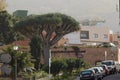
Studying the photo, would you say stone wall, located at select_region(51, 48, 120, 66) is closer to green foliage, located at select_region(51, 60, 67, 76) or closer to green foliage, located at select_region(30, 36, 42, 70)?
green foliage, located at select_region(30, 36, 42, 70)

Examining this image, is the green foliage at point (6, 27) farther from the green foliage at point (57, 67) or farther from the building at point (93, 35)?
the building at point (93, 35)

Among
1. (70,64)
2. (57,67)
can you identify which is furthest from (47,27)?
(57,67)

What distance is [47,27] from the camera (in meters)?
69.8

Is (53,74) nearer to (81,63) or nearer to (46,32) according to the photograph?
(81,63)

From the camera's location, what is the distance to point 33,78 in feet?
116

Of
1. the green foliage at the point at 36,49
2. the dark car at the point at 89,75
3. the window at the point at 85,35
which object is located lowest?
the dark car at the point at 89,75

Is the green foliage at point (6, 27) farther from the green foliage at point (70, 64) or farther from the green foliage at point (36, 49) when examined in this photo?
the green foliage at point (70, 64)

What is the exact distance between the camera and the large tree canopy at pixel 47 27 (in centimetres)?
6956

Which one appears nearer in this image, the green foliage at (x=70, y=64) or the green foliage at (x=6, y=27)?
the green foliage at (x=70, y=64)

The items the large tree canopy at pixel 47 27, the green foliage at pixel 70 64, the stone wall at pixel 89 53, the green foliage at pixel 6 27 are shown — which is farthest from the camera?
the green foliage at pixel 6 27

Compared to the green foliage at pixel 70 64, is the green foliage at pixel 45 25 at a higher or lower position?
higher

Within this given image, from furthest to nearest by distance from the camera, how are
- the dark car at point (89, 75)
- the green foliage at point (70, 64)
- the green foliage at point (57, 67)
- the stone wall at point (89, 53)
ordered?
the stone wall at point (89, 53), the green foliage at point (70, 64), the green foliage at point (57, 67), the dark car at point (89, 75)

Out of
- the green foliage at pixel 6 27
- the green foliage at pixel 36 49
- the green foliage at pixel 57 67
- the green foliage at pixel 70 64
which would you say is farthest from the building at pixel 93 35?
the green foliage at pixel 57 67

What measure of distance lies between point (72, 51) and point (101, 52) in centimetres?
563
